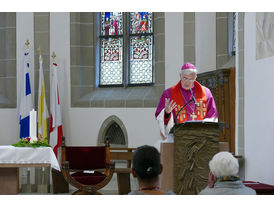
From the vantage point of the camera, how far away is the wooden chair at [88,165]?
21.2 feet

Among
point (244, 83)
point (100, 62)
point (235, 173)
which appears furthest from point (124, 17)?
point (235, 173)

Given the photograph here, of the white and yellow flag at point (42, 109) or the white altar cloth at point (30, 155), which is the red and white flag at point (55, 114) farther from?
the white altar cloth at point (30, 155)

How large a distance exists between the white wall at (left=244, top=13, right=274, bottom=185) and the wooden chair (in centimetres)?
193

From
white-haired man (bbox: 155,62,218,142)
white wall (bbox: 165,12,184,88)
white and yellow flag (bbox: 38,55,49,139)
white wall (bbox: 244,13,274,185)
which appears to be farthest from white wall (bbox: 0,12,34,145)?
white-haired man (bbox: 155,62,218,142)

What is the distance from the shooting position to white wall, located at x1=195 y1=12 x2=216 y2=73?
404 inches

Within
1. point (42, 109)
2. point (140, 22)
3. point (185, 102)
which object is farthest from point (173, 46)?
point (185, 102)

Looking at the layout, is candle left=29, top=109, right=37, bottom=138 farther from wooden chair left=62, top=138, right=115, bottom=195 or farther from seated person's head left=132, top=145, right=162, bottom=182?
seated person's head left=132, top=145, right=162, bottom=182

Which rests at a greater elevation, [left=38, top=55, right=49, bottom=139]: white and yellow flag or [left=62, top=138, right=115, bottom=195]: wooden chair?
[left=38, top=55, right=49, bottom=139]: white and yellow flag

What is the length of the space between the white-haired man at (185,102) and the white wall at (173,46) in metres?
4.27

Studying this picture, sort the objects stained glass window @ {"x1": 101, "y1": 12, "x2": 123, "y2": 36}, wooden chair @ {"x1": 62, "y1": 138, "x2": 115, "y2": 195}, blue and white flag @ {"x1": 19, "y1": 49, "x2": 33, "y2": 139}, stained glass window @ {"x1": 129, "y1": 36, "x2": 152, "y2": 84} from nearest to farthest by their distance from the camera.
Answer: wooden chair @ {"x1": 62, "y1": 138, "x2": 115, "y2": 195} < blue and white flag @ {"x1": 19, "y1": 49, "x2": 33, "y2": 139} < stained glass window @ {"x1": 129, "y1": 36, "x2": 152, "y2": 84} < stained glass window @ {"x1": 101, "y1": 12, "x2": 123, "y2": 36}

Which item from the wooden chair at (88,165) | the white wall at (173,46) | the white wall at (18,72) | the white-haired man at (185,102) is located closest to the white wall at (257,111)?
the white-haired man at (185,102)

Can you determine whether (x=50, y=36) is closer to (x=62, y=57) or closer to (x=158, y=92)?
(x=62, y=57)

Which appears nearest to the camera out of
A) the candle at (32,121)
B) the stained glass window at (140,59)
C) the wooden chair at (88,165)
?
the wooden chair at (88,165)

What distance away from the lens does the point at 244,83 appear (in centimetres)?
758
